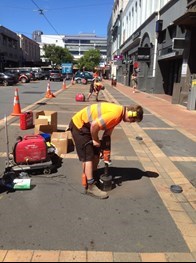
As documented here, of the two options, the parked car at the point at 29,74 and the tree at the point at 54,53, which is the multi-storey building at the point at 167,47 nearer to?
the parked car at the point at 29,74

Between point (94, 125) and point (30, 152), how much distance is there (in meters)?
1.59

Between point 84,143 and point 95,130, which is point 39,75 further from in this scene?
point 95,130

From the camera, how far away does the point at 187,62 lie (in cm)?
1531

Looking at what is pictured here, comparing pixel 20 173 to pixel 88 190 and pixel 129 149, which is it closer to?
pixel 88 190

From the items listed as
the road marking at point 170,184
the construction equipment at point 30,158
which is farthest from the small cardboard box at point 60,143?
the road marking at point 170,184

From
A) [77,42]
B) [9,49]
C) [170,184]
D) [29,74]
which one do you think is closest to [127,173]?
[170,184]

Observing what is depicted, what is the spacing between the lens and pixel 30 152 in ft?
16.8

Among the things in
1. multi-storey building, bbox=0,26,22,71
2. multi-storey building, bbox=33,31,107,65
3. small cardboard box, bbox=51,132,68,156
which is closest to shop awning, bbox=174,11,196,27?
small cardboard box, bbox=51,132,68,156

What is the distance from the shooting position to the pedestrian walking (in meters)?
4.01

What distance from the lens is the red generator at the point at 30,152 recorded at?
16.8 ft

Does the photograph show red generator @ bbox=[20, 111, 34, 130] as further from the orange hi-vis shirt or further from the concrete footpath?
the orange hi-vis shirt

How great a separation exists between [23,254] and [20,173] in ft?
6.53

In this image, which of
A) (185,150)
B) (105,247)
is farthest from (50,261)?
(185,150)

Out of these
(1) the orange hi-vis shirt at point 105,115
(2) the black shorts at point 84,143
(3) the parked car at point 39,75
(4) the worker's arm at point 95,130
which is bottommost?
(3) the parked car at point 39,75
